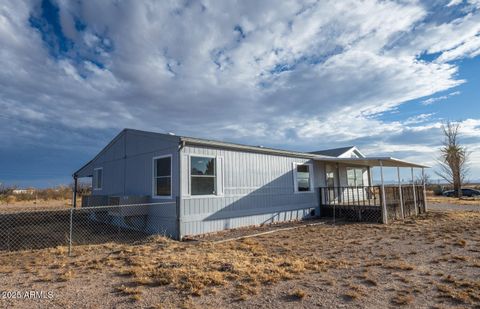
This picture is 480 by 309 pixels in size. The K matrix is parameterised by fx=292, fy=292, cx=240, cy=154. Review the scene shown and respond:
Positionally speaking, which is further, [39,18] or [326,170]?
[326,170]

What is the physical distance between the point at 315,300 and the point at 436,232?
7580 millimetres

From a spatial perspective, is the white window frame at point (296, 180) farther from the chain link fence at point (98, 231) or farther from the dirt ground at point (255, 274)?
the chain link fence at point (98, 231)

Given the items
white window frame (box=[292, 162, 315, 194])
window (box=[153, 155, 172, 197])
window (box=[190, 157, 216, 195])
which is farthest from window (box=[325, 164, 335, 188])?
window (box=[153, 155, 172, 197])

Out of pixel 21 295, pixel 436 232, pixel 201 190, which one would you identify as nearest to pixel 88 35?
pixel 201 190

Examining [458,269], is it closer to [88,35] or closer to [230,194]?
[230,194]

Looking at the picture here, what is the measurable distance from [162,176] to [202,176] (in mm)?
1361

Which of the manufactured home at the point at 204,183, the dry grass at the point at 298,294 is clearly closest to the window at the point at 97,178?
the manufactured home at the point at 204,183

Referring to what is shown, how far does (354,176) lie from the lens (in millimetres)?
17328

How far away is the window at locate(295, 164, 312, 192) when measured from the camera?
13134 mm

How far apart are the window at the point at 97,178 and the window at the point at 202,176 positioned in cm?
695

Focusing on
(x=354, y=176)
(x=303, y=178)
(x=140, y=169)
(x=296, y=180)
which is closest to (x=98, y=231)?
(x=140, y=169)

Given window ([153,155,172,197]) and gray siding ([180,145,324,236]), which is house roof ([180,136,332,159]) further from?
window ([153,155,172,197])

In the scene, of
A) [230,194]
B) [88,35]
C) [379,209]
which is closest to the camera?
[230,194]

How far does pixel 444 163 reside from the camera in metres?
31.5
